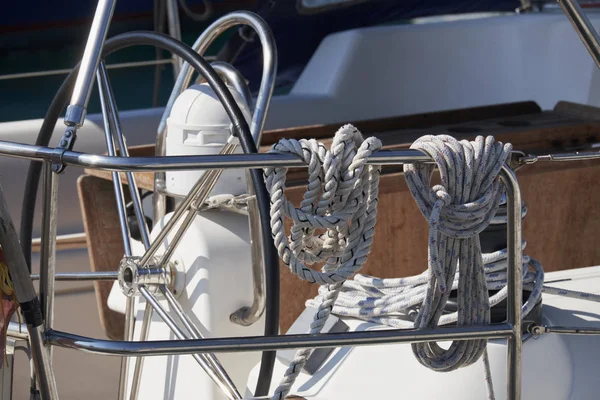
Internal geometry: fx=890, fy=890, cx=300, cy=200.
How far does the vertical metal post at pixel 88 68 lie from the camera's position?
55.6 inches

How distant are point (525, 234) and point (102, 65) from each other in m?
1.16

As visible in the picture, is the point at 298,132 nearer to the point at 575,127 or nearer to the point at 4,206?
the point at 575,127

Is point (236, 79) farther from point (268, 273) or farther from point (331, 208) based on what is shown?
point (331, 208)

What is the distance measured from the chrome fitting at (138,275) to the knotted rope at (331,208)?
63cm

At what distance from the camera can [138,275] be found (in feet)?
5.83

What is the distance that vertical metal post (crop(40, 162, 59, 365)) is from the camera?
4.51ft

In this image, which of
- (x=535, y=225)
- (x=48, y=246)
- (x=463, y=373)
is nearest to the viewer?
(x=48, y=246)

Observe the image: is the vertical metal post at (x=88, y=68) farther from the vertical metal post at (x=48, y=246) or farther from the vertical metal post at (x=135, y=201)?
the vertical metal post at (x=135, y=201)

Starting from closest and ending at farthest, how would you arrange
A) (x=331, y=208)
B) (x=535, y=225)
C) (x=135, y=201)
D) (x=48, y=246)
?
(x=331, y=208)
(x=48, y=246)
(x=135, y=201)
(x=535, y=225)

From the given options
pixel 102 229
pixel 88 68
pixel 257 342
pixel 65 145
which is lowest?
pixel 257 342

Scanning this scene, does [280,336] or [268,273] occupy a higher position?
[268,273]

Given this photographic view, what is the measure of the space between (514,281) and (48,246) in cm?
73

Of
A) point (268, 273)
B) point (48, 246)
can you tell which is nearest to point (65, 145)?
point (48, 246)

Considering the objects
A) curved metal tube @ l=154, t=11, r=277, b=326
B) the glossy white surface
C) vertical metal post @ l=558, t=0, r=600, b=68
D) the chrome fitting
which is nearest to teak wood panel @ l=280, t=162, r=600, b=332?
curved metal tube @ l=154, t=11, r=277, b=326
